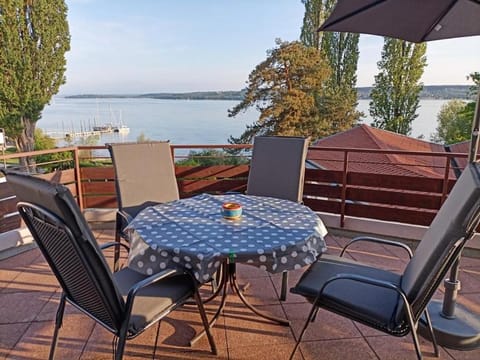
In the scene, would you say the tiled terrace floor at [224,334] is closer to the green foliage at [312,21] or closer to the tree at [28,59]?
the tree at [28,59]

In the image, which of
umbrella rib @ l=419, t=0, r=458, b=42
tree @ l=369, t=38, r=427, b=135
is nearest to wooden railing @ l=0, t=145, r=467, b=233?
umbrella rib @ l=419, t=0, r=458, b=42

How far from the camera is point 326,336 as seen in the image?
1.99m

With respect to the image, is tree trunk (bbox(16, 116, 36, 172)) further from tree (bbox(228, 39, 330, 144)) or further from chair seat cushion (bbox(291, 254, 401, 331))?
chair seat cushion (bbox(291, 254, 401, 331))

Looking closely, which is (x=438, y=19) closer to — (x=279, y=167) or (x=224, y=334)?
(x=279, y=167)

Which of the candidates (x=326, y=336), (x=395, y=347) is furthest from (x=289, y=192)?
(x=395, y=347)

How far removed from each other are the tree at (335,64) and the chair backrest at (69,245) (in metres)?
Result: 14.8

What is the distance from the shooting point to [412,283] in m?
1.44

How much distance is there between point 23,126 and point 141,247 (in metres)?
14.9

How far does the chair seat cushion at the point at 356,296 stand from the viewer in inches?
58.4

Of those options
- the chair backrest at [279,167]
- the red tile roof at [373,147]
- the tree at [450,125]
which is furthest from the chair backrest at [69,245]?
the tree at [450,125]

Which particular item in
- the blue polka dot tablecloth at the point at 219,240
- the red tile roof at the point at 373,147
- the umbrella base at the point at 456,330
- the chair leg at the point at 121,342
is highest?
the blue polka dot tablecloth at the point at 219,240

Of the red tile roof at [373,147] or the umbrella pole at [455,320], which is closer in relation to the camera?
the umbrella pole at [455,320]

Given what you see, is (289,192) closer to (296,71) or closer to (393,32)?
(393,32)

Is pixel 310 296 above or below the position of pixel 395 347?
above
